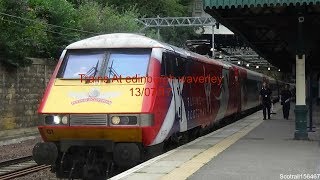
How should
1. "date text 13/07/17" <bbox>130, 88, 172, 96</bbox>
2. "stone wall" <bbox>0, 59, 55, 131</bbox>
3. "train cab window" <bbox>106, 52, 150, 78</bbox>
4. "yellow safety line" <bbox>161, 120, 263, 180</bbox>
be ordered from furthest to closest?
"stone wall" <bbox>0, 59, 55, 131</bbox> < "train cab window" <bbox>106, 52, 150, 78</bbox> < "date text 13/07/17" <bbox>130, 88, 172, 96</bbox> < "yellow safety line" <bbox>161, 120, 263, 180</bbox>

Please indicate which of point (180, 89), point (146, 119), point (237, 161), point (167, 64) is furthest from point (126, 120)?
point (180, 89)

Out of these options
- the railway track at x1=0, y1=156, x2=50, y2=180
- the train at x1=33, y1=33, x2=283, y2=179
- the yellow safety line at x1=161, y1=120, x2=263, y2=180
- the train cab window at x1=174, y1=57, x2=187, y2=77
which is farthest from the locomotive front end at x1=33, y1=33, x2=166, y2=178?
the railway track at x1=0, y1=156, x2=50, y2=180

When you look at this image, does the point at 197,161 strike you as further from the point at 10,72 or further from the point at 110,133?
the point at 10,72

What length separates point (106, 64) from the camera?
1048 centimetres

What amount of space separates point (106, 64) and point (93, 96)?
0.86 meters

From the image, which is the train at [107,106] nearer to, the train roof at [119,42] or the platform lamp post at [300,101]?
the train roof at [119,42]

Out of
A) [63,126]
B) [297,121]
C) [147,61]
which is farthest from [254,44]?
[63,126]

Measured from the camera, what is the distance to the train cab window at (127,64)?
1030 cm

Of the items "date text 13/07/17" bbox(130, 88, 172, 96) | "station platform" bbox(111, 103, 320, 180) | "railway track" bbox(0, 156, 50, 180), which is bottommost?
"railway track" bbox(0, 156, 50, 180)

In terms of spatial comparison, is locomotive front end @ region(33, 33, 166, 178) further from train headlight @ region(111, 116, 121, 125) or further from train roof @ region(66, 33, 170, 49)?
train roof @ region(66, 33, 170, 49)

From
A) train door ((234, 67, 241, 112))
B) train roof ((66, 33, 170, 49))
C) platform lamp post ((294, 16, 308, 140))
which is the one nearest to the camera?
train roof ((66, 33, 170, 49))

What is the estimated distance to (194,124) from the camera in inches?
550

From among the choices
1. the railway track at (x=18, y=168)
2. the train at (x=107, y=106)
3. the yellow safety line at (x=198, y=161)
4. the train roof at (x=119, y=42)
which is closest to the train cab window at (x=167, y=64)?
the train at (x=107, y=106)

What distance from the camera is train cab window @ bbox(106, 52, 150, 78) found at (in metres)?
10.3
